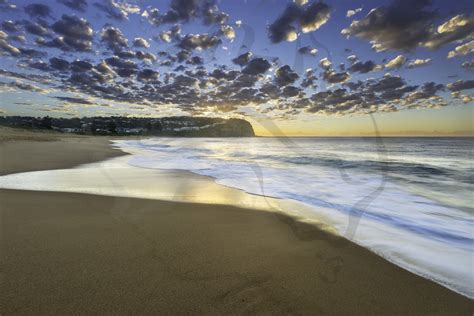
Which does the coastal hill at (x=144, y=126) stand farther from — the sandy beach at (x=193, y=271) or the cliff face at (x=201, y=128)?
the sandy beach at (x=193, y=271)

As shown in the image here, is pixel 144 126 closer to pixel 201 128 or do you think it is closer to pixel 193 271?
pixel 201 128

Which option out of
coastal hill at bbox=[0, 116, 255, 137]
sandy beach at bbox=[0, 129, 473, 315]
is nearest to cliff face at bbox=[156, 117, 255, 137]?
coastal hill at bbox=[0, 116, 255, 137]

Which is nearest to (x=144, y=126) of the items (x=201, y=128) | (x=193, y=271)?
(x=201, y=128)

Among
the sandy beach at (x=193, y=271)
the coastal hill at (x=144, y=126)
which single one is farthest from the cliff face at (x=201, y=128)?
the sandy beach at (x=193, y=271)

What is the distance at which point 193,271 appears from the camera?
248cm

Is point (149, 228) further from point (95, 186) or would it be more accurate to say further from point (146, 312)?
point (95, 186)

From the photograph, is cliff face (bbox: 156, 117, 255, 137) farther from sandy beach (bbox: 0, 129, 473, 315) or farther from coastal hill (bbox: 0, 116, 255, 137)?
sandy beach (bbox: 0, 129, 473, 315)

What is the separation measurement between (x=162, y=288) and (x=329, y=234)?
2.52 meters

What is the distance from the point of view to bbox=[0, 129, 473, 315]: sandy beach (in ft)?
6.67

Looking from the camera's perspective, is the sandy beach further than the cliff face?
No

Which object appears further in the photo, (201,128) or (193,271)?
(201,128)

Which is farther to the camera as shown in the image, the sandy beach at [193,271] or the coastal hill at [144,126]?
the coastal hill at [144,126]

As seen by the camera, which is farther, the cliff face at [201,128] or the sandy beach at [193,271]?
the cliff face at [201,128]

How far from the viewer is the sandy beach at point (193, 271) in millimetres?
2033
